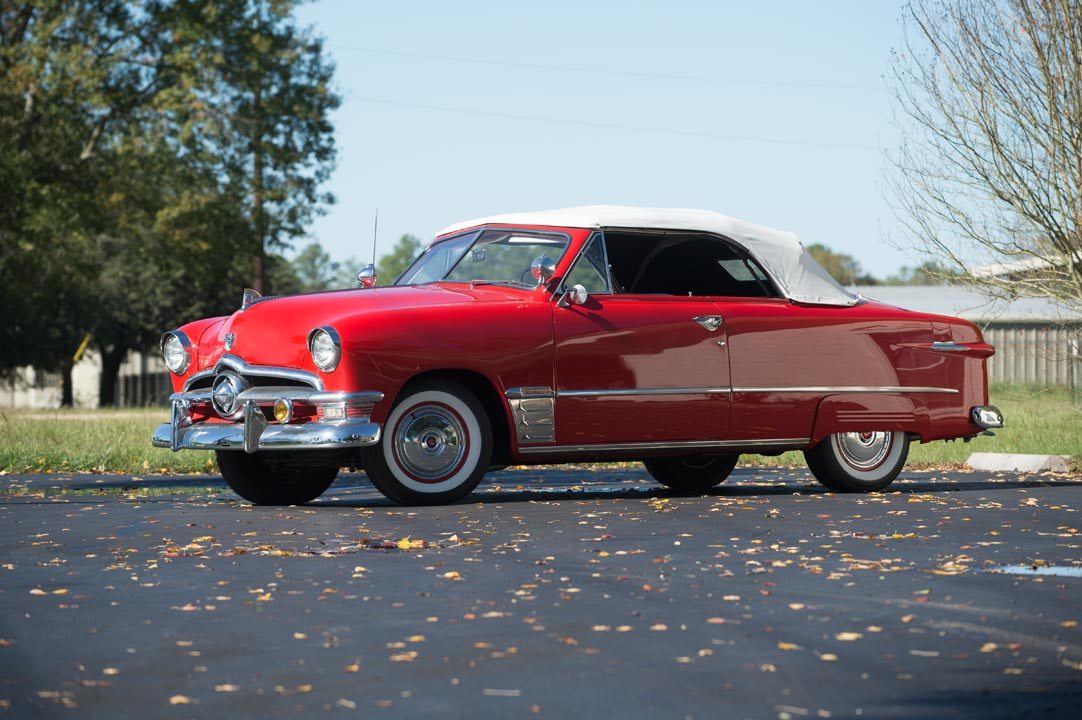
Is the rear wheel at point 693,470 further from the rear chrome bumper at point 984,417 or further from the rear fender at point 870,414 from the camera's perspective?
the rear chrome bumper at point 984,417

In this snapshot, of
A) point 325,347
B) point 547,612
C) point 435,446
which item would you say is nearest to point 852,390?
point 435,446

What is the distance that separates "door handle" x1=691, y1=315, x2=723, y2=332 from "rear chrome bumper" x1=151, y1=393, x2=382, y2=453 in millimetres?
2425

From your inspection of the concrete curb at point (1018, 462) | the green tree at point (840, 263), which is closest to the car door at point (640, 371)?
the concrete curb at point (1018, 462)

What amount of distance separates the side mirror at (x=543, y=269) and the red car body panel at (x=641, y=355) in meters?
0.10

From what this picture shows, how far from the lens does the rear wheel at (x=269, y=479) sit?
11.0 metres

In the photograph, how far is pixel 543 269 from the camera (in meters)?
10.5

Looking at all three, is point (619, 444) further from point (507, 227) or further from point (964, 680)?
point (964, 680)

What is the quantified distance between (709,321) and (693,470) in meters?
1.75

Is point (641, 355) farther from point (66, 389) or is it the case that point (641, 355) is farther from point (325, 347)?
point (66, 389)

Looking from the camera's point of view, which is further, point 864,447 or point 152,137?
point 152,137

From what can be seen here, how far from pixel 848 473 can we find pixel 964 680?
7.06 m

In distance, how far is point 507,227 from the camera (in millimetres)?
11289

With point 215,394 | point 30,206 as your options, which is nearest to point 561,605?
point 215,394

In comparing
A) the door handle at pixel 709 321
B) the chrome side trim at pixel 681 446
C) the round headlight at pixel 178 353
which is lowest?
the chrome side trim at pixel 681 446
